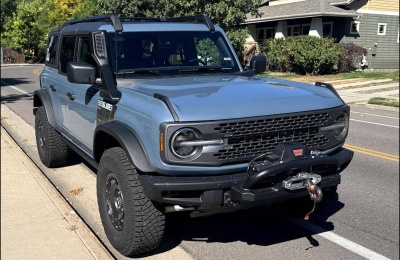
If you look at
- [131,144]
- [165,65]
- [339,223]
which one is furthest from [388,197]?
[131,144]

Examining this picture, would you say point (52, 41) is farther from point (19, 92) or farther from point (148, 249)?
point (19, 92)

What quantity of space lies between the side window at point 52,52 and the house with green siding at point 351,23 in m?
21.3

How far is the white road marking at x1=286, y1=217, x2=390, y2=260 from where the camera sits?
4.23 metres

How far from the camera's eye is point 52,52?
6.72m

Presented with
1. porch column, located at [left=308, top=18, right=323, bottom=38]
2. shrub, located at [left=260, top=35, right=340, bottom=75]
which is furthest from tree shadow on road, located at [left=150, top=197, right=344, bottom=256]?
porch column, located at [left=308, top=18, right=323, bottom=38]

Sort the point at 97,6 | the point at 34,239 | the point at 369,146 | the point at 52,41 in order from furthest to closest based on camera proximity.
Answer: the point at 97,6, the point at 369,146, the point at 52,41, the point at 34,239

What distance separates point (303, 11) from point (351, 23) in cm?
293

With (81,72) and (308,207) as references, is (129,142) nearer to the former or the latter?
(81,72)

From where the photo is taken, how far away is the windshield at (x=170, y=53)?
489cm

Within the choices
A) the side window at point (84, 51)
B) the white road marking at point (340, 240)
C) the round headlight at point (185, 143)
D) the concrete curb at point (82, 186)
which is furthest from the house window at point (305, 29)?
the round headlight at point (185, 143)

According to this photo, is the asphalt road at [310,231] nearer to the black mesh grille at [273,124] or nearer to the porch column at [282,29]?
the black mesh grille at [273,124]

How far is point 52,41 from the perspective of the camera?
6805 millimetres

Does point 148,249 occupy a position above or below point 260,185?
below

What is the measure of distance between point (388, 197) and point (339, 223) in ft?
4.23
